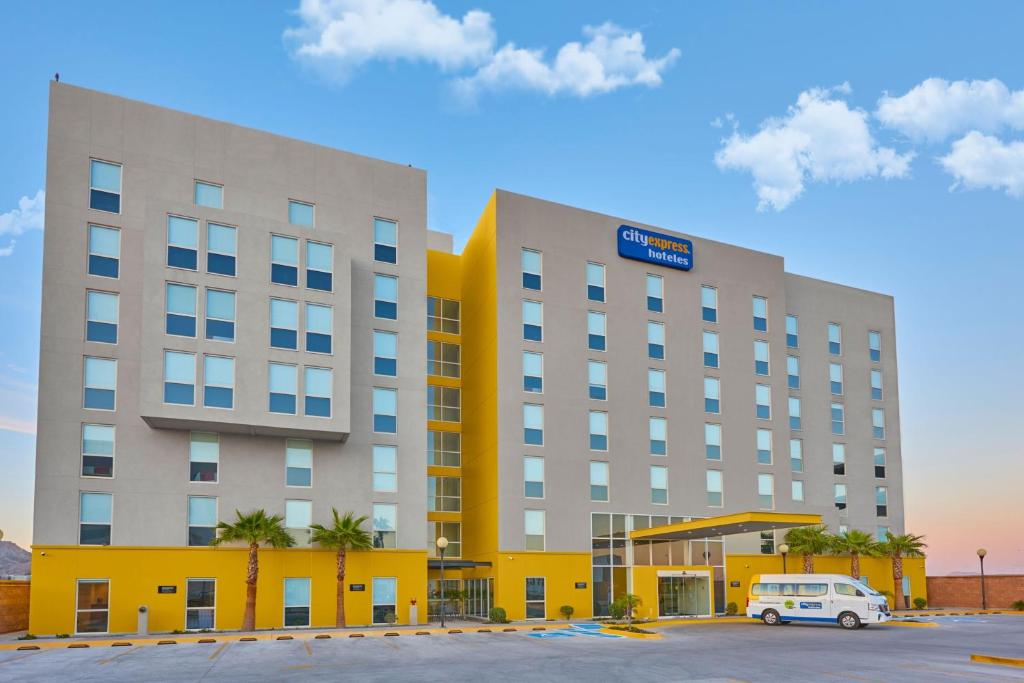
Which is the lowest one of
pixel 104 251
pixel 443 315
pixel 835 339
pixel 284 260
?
pixel 835 339

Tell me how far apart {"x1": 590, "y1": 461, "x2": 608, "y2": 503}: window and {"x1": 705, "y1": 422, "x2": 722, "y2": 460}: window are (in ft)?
22.8

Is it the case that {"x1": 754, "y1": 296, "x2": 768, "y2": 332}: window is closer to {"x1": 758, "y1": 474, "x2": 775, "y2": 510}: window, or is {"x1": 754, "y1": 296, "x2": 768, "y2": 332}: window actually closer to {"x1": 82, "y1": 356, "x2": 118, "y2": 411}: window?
{"x1": 758, "y1": 474, "x2": 775, "y2": 510}: window

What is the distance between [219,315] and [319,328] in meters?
4.32

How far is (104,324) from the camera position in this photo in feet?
123

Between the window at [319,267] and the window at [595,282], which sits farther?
the window at [595,282]

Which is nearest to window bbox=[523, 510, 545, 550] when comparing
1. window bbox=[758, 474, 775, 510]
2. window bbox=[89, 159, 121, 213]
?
window bbox=[758, 474, 775, 510]

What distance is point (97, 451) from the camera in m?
36.5

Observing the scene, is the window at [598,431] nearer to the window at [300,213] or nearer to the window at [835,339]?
the window at [300,213]

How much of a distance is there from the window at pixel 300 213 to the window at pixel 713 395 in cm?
2385

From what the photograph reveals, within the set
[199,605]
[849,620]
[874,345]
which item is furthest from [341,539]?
[874,345]

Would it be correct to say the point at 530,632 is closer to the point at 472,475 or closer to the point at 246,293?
the point at 472,475

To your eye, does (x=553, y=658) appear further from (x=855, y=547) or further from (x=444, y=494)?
(x=855, y=547)

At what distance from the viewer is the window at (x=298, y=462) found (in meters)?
40.0

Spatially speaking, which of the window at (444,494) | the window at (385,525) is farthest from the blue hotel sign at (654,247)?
the window at (385,525)
